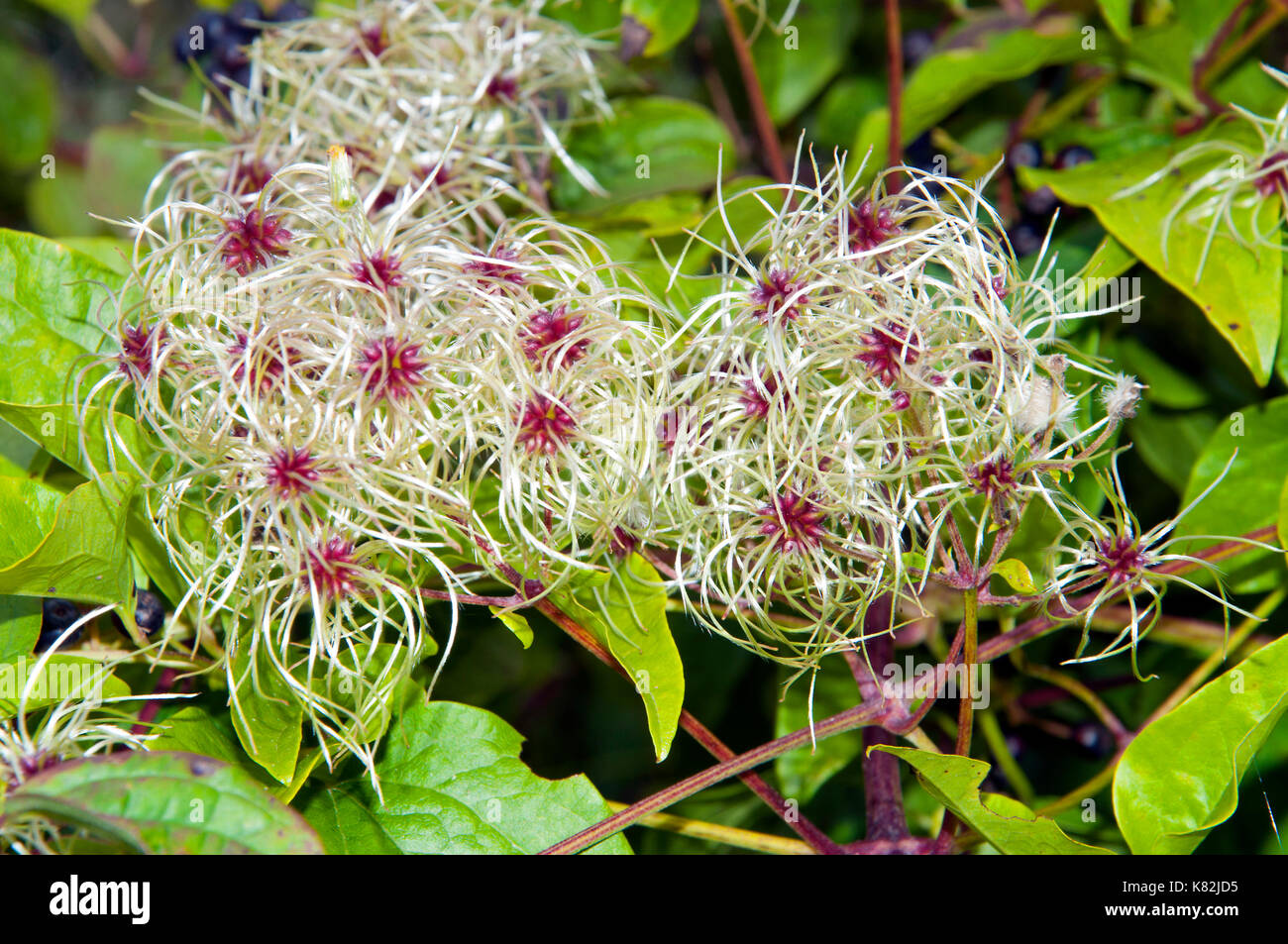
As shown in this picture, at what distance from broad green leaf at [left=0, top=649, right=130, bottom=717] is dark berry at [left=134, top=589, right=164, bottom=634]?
8cm

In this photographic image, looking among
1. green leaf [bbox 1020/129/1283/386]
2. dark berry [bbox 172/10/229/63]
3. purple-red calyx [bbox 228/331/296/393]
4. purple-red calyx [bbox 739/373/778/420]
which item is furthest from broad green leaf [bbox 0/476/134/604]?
green leaf [bbox 1020/129/1283/386]

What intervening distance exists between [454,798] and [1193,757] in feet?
1.90

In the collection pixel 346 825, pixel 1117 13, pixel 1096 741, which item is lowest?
pixel 1096 741

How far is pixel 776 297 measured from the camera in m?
0.72

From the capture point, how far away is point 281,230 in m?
0.79

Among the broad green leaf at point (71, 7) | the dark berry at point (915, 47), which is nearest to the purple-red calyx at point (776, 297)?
the dark berry at point (915, 47)

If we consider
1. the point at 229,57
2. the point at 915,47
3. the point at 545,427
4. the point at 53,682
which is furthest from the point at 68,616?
the point at 915,47

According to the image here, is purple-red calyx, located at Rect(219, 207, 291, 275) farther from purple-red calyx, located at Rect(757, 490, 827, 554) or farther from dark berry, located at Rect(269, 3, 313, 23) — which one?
dark berry, located at Rect(269, 3, 313, 23)

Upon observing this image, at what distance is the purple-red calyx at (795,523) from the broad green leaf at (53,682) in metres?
0.53

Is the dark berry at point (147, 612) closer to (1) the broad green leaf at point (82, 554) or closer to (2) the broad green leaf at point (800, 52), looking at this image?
(1) the broad green leaf at point (82, 554)

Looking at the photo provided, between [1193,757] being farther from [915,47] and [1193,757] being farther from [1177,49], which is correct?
[915,47]

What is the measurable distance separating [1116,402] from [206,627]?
744 millimetres
